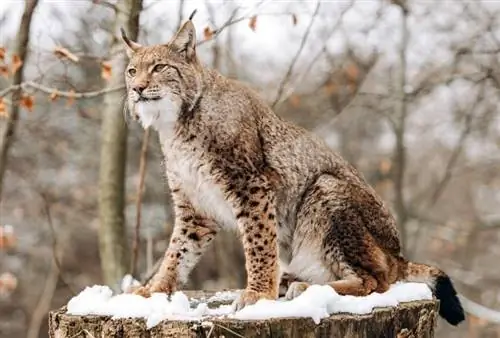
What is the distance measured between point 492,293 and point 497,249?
364 centimetres

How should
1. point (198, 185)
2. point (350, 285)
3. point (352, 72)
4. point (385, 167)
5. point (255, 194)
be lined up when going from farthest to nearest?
1. point (385, 167)
2. point (352, 72)
3. point (198, 185)
4. point (255, 194)
5. point (350, 285)

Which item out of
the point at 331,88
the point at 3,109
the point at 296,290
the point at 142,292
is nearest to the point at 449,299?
the point at 296,290

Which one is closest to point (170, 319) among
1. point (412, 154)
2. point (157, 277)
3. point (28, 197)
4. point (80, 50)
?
point (157, 277)

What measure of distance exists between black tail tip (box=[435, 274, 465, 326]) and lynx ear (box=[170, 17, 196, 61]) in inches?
85.5

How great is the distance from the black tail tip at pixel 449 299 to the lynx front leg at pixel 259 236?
3.55 ft

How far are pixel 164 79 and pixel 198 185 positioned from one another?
2.31 ft

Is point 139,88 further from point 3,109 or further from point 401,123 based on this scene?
point 401,123

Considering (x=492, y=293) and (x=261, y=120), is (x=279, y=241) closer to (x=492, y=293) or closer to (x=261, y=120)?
(x=261, y=120)

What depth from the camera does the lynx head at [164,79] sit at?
16.2 feet

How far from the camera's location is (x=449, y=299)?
5.20 metres

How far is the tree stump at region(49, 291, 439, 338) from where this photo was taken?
12.6ft

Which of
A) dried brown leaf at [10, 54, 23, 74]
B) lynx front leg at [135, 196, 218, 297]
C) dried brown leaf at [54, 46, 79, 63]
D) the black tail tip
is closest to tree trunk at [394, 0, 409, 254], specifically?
dried brown leaf at [54, 46, 79, 63]

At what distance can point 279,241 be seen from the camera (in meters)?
5.39

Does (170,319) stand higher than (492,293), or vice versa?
(170,319)
